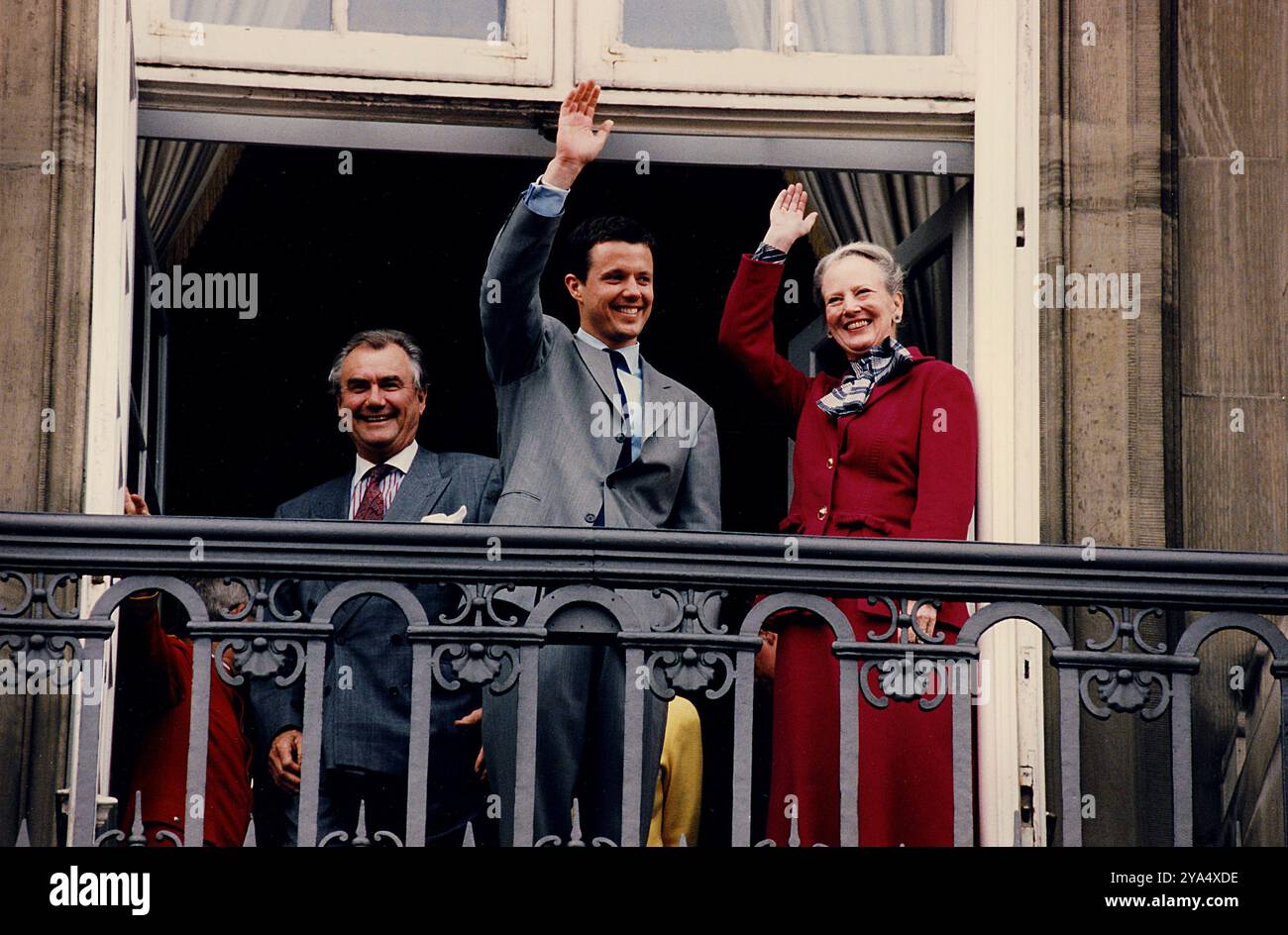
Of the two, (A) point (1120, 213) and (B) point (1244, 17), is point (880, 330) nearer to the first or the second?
(A) point (1120, 213)

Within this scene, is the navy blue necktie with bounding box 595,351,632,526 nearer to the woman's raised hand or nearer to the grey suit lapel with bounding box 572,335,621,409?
the grey suit lapel with bounding box 572,335,621,409

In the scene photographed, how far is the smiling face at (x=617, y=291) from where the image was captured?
562cm

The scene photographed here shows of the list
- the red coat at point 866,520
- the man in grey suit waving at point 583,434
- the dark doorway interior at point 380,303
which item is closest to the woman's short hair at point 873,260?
the red coat at point 866,520

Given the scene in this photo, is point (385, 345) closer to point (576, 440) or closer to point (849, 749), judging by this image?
point (576, 440)

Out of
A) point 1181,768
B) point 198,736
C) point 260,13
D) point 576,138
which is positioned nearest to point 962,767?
Answer: point 1181,768

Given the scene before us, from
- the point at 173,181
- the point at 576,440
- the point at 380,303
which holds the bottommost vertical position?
the point at 576,440

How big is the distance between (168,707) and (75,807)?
838 mm

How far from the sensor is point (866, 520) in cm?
535

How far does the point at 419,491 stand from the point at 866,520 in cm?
123

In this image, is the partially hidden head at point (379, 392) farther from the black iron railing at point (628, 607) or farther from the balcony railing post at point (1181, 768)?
the balcony railing post at point (1181, 768)

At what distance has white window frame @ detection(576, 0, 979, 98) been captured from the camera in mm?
5855

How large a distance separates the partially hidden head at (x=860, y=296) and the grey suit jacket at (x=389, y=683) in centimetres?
102

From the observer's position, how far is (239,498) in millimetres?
8766
